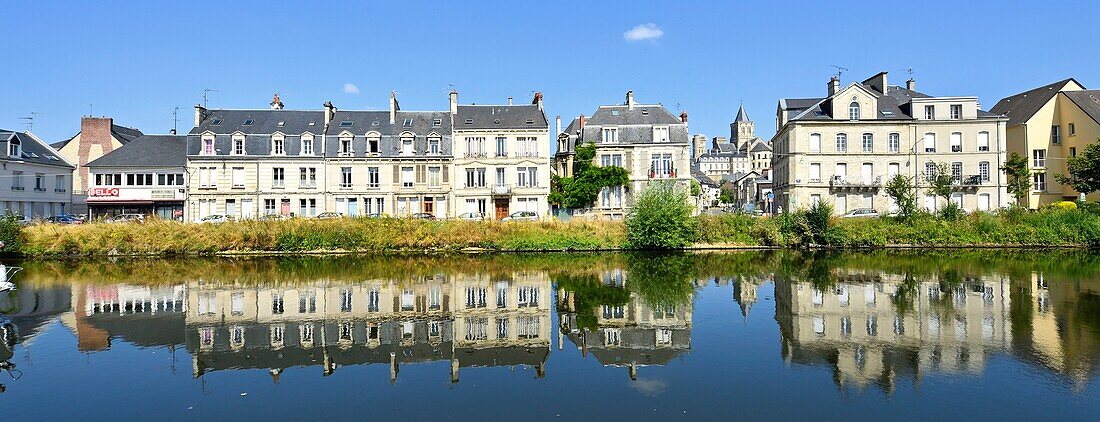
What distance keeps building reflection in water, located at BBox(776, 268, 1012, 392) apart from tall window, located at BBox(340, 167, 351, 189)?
30514 mm

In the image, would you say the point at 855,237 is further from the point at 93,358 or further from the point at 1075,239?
the point at 93,358

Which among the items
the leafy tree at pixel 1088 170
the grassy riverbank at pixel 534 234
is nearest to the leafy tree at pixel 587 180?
the grassy riverbank at pixel 534 234

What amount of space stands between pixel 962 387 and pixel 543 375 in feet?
21.1

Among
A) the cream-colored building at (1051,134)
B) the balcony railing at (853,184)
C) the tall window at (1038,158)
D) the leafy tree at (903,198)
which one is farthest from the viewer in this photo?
the tall window at (1038,158)

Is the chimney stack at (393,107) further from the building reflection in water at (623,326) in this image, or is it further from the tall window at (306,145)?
the building reflection in water at (623,326)

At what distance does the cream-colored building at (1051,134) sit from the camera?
42719 mm

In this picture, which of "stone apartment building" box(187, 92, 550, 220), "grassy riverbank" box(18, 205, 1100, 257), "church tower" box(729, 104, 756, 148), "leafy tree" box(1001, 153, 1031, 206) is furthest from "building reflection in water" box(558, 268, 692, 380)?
"church tower" box(729, 104, 756, 148)

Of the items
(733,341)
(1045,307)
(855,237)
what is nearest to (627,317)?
(733,341)

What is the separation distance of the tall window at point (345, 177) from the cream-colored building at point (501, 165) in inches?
279

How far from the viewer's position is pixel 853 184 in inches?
1606

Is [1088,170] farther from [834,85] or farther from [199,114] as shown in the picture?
[199,114]

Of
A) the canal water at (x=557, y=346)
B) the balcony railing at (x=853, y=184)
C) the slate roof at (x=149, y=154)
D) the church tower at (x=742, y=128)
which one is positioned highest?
the church tower at (x=742, y=128)

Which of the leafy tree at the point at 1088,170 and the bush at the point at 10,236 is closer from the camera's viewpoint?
the bush at the point at 10,236

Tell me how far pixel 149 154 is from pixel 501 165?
79.6 ft
